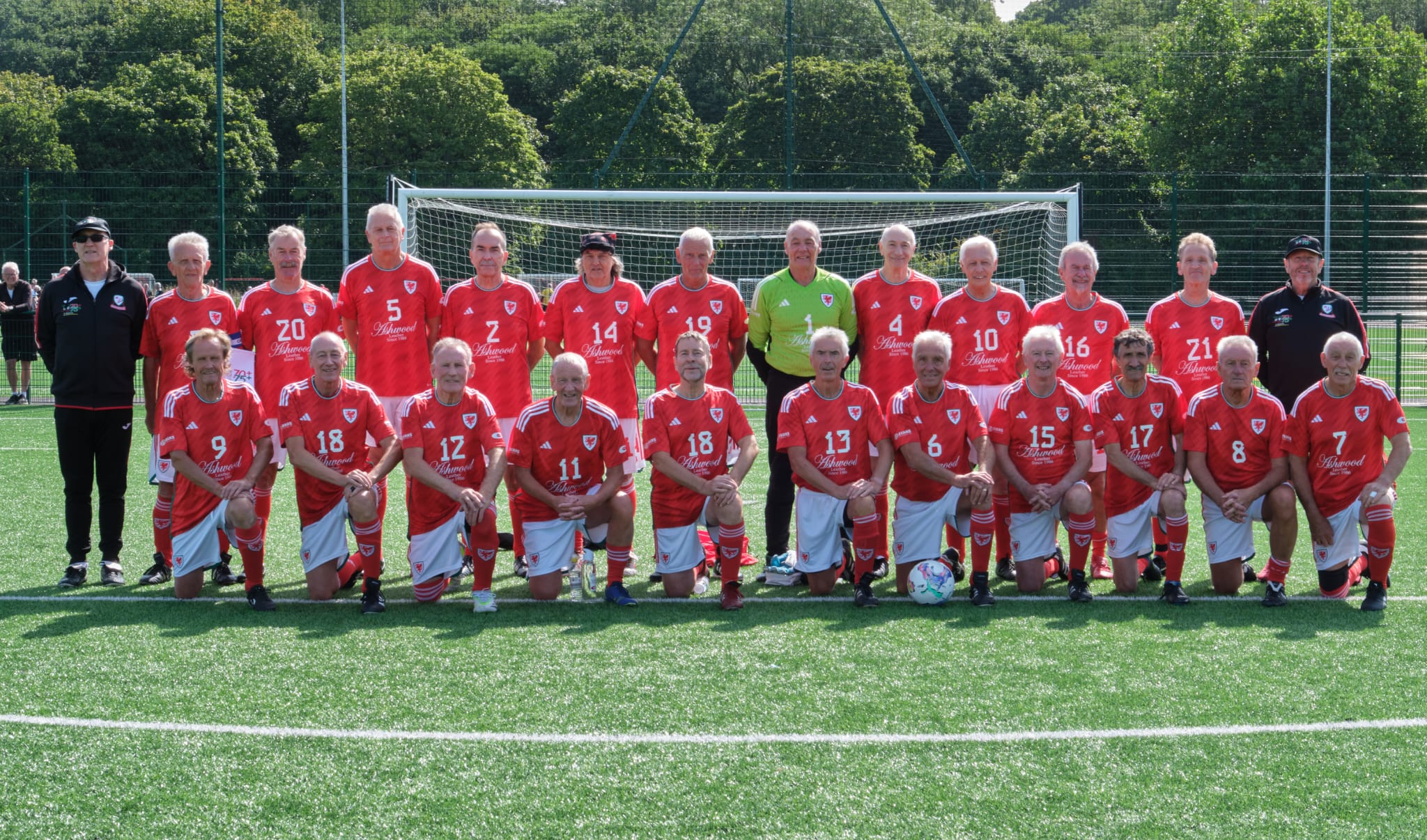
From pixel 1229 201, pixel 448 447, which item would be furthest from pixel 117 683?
pixel 1229 201

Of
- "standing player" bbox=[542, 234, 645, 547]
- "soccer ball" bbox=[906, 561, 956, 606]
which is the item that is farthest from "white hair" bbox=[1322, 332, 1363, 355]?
"standing player" bbox=[542, 234, 645, 547]

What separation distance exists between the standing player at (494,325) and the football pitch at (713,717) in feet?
4.00

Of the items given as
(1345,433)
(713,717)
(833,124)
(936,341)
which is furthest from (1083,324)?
(833,124)

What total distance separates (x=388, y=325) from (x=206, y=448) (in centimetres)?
116

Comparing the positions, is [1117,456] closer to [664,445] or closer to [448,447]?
[664,445]

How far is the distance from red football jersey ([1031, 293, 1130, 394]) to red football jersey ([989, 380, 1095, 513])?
2.14 feet

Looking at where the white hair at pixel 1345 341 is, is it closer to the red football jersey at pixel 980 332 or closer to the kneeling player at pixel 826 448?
the red football jersey at pixel 980 332

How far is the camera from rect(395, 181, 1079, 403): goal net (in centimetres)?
1190

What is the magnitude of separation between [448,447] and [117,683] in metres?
1.81

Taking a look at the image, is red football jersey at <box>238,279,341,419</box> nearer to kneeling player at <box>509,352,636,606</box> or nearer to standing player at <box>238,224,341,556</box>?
standing player at <box>238,224,341,556</box>

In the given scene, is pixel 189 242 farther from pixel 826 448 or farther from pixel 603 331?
pixel 826 448

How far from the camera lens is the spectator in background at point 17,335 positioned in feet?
Result: 49.9

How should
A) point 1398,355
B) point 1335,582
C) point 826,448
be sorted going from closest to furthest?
1. point 1335,582
2. point 826,448
3. point 1398,355

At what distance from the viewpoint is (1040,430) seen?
6.00 metres
